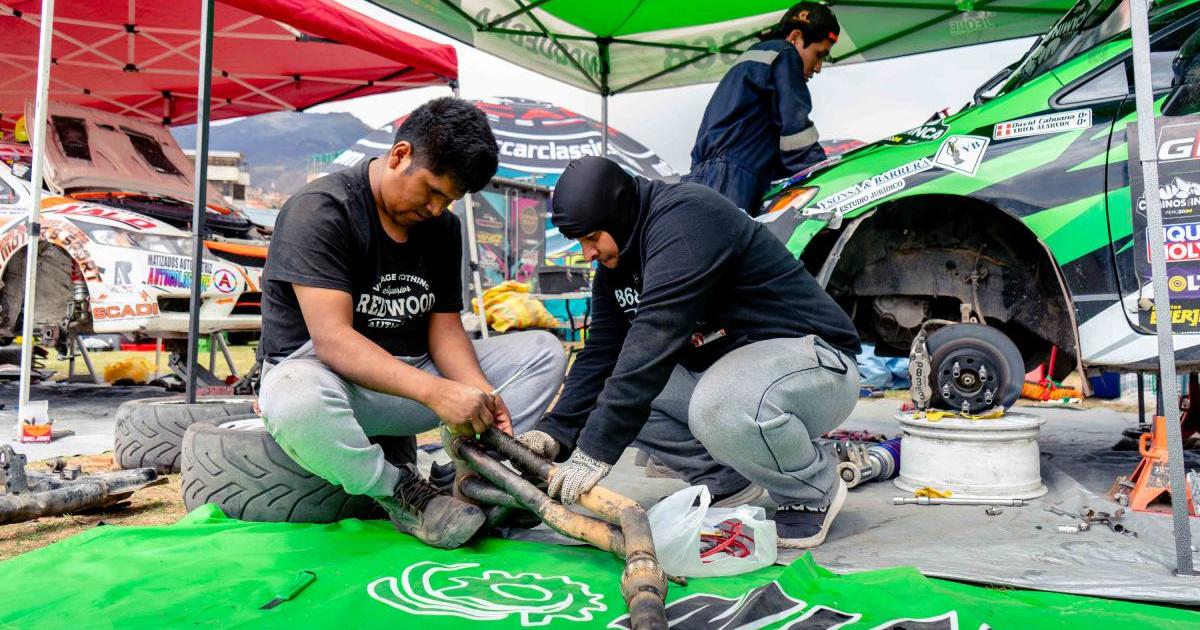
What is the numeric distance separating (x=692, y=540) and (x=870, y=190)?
185cm

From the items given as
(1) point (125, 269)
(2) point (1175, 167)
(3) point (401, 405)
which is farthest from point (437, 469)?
(1) point (125, 269)

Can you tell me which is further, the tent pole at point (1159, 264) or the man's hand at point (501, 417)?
the man's hand at point (501, 417)

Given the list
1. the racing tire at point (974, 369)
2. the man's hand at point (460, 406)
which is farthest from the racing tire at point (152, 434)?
the racing tire at point (974, 369)

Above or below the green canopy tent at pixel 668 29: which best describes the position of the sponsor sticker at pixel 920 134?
below

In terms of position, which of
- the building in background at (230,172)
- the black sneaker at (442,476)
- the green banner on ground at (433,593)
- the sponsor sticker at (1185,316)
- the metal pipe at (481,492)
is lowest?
the green banner on ground at (433,593)

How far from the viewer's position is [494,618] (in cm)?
150

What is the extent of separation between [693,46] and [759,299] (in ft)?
14.6

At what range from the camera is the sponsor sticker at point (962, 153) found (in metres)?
2.93

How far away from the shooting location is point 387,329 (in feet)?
7.41

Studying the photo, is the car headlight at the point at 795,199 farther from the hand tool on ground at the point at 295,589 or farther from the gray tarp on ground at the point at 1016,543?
the hand tool on ground at the point at 295,589

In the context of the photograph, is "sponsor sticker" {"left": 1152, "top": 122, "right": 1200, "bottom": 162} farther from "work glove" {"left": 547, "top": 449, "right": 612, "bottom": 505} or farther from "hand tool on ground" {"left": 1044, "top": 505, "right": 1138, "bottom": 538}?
"work glove" {"left": 547, "top": 449, "right": 612, "bottom": 505}

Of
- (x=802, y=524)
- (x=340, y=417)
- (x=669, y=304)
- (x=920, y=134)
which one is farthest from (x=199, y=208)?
(x=920, y=134)

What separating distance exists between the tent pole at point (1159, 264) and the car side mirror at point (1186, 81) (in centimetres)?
80

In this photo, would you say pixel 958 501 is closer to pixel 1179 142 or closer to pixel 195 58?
pixel 1179 142
